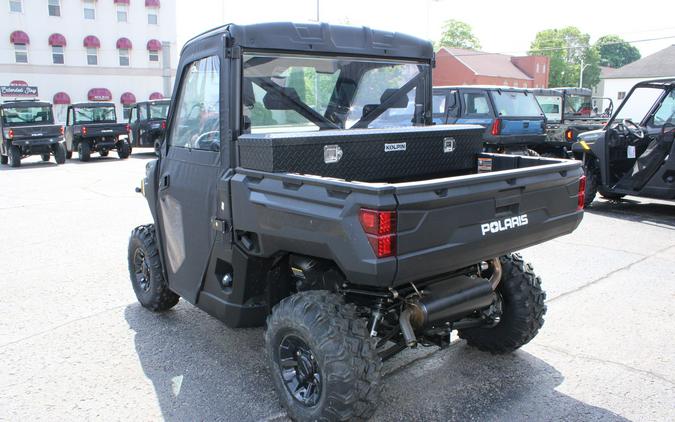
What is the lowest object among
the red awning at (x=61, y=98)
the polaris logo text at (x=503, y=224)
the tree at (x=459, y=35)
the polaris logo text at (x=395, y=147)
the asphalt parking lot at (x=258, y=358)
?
the asphalt parking lot at (x=258, y=358)

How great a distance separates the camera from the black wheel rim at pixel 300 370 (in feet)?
9.98

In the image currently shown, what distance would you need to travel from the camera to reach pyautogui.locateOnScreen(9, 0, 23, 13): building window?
39.8 meters

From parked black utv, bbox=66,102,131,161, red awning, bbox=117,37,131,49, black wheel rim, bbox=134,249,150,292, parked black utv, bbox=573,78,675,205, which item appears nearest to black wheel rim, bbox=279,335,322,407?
black wheel rim, bbox=134,249,150,292

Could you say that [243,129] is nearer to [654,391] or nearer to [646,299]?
[654,391]

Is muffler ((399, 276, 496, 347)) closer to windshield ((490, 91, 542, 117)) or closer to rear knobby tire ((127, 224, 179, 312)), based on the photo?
rear knobby tire ((127, 224, 179, 312))

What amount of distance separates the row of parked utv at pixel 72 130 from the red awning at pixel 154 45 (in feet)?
83.7

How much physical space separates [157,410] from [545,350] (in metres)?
2.66

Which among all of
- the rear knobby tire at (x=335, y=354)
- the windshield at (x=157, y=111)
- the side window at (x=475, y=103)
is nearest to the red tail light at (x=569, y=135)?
the side window at (x=475, y=103)

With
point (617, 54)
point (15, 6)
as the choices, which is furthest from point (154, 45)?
point (617, 54)

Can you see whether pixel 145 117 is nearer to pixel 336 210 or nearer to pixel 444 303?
pixel 444 303

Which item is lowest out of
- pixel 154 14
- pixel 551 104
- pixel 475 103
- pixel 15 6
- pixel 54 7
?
pixel 475 103

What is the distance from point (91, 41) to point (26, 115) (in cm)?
2675

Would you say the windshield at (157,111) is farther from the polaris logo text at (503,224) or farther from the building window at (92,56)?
the building window at (92,56)

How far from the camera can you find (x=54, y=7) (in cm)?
4141
